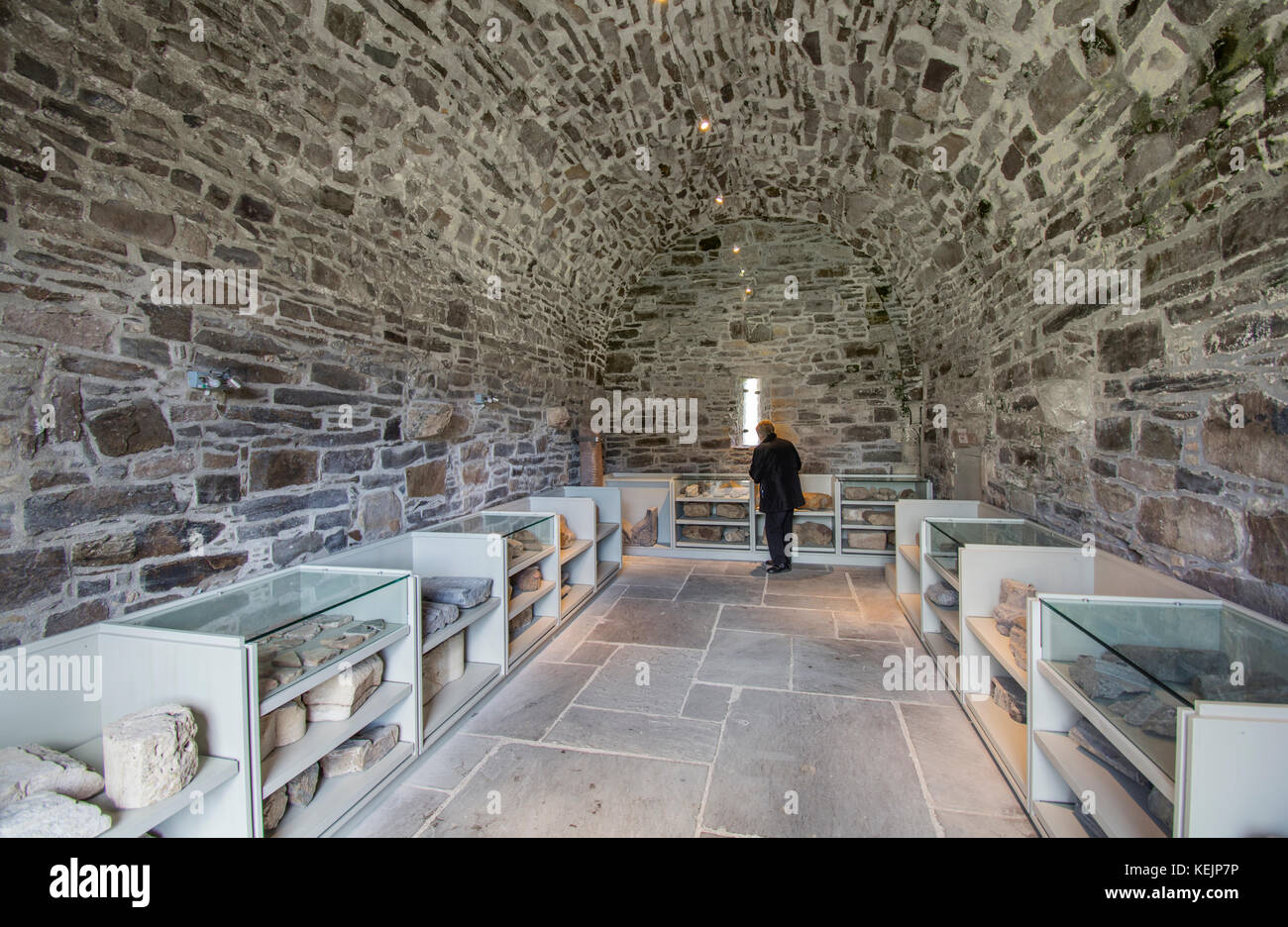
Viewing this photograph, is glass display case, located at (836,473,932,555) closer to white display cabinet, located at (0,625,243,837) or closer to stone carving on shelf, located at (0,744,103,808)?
white display cabinet, located at (0,625,243,837)

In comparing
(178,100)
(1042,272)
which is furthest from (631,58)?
(1042,272)

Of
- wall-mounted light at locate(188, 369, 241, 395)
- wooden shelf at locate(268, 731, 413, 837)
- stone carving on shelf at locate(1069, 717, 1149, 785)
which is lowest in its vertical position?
wooden shelf at locate(268, 731, 413, 837)

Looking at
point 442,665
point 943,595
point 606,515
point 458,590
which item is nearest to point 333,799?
point 442,665

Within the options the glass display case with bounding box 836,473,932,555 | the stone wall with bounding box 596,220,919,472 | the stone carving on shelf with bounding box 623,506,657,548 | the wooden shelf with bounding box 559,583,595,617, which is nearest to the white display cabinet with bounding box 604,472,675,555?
the stone carving on shelf with bounding box 623,506,657,548

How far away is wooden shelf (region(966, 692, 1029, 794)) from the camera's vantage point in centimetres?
212

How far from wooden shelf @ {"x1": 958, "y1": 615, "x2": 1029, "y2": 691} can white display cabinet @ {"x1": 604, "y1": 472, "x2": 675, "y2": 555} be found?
12.5 ft

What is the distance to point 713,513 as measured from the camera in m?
6.32

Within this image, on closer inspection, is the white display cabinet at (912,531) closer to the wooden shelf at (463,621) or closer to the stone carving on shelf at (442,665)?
the wooden shelf at (463,621)

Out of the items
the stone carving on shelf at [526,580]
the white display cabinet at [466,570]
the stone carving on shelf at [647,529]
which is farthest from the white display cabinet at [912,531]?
the white display cabinet at [466,570]

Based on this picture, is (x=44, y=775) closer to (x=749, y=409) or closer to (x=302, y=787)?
(x=302, y=787)

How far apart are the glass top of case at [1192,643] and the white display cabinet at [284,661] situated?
8.23 ft

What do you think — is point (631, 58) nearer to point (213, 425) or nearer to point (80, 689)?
point (213, 425)

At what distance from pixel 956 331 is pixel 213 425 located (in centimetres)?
550

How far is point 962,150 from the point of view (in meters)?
3.54
